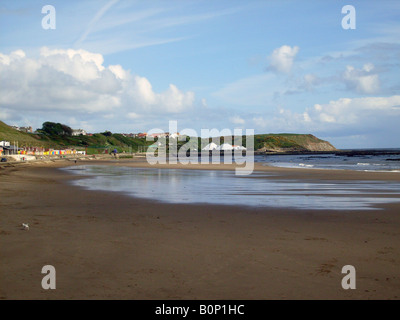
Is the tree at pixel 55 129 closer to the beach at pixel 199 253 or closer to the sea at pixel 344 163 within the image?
the sea at pixel 344 163

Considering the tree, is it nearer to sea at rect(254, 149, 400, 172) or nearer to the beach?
sea at rect(254, 149, 400, 172)

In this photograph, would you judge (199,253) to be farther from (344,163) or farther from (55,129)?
(55,129)

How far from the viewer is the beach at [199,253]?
19.4ft

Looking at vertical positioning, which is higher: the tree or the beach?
the tree

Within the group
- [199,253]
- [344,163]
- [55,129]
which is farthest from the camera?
[55,129]

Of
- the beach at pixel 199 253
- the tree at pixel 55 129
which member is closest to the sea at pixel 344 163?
the beach at pixel 199 253

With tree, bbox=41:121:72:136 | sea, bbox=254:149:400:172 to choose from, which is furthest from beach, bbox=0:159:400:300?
tree, bbox=41:121:72:136

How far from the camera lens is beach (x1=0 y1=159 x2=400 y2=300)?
19.4ft

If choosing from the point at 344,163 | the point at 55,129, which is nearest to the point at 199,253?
the point at 344,163

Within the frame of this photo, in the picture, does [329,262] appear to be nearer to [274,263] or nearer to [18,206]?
[274,263]

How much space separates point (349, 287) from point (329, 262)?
51.5 inches

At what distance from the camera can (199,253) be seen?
7.90m

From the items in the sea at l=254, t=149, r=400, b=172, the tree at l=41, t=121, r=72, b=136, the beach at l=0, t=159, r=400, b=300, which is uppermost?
the tree at l=41, t=121, r=72, b=136
